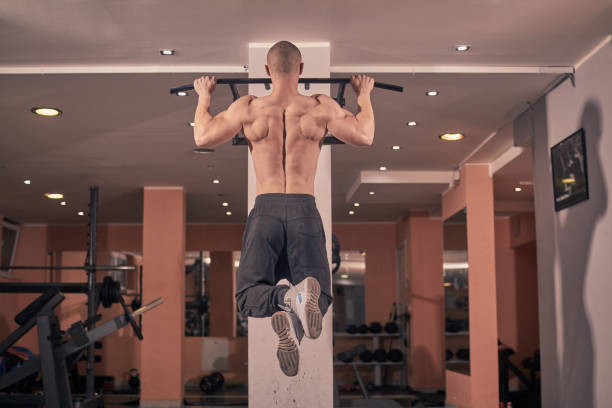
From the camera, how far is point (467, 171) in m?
7.86

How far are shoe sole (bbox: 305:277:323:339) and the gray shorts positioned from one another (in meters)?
0.18

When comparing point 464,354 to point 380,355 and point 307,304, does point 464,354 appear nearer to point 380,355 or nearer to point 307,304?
point 380,355

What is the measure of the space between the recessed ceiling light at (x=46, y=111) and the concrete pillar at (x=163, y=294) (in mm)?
3550

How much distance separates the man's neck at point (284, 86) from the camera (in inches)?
118

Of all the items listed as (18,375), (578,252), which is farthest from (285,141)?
(18,375)

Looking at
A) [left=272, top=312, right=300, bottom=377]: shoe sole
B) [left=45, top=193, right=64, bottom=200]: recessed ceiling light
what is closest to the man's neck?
[left=272, top=312, right=300, bottom=377]: shoe sole

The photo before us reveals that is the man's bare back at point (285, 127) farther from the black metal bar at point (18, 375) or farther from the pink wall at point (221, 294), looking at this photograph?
the pink wall at point (221, 294)

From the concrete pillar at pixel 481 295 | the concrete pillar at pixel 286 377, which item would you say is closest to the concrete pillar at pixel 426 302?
the concrete pillar at pixel 481 295

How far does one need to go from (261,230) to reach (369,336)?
368 inches

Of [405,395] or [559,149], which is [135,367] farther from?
[559,149]

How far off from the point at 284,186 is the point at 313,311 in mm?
618

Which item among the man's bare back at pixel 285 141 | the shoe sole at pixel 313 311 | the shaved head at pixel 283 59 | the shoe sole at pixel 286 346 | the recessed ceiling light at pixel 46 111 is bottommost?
the shoe sole at pixel 286 346

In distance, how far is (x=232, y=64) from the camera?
4.79 meters

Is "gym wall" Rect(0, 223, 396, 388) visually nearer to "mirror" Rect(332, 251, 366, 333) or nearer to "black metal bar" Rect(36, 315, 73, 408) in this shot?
"mirror" Rect(332, 251, 366, 333)
